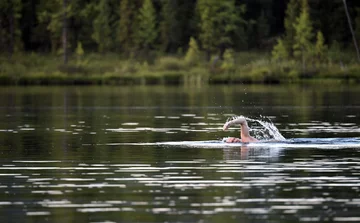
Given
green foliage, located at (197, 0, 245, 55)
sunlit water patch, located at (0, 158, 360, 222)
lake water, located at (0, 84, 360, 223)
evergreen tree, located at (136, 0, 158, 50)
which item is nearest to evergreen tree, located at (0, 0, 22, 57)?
evergreen tree, located at (136, 0, 158, 50)

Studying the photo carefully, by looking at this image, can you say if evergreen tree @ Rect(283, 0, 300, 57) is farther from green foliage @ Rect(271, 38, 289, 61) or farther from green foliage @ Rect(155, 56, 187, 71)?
green foliage @ Rect(155, 56, 187, 71)

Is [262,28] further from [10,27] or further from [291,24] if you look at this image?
[10,27]

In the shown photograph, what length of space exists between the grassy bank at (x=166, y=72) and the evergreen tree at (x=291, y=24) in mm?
5665

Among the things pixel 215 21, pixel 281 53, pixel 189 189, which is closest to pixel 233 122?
pixel 189 189

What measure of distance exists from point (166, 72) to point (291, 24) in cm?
1850

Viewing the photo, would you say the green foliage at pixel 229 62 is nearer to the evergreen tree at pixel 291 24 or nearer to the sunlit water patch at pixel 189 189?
the evergreen tree at pixel 291 24

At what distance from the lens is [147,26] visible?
385 feet

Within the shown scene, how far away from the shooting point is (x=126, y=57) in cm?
11438

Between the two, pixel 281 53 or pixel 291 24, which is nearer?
pixel 281 53

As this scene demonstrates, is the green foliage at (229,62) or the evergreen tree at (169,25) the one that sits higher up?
the evergreen tree at (169,25)

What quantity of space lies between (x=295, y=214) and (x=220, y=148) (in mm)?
12108

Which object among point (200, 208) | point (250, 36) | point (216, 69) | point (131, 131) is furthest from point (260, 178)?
point (250, 36)

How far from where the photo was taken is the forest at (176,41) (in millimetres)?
96438

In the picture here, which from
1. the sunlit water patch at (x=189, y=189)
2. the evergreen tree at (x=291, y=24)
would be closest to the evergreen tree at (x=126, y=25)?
the evergreen tree at (x=291, y=24)
